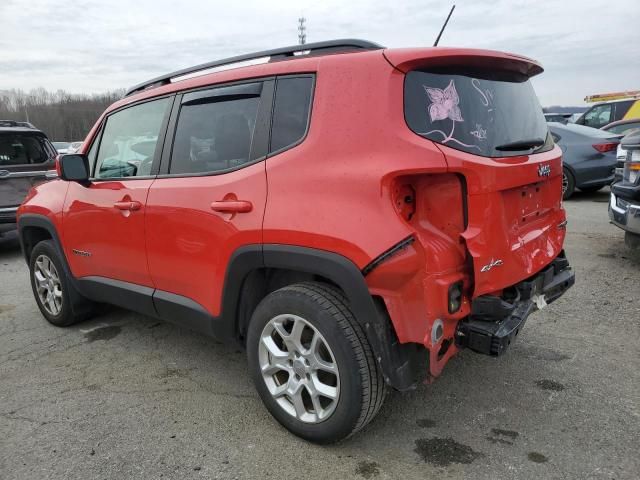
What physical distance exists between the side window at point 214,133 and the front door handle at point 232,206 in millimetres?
217

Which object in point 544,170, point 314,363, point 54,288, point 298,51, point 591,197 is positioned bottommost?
point 591,197

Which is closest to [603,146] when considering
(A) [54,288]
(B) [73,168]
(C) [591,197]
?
(C) [591,197]

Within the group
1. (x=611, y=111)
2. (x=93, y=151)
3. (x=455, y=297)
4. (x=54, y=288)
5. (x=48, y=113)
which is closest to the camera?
(x=455, y=297)

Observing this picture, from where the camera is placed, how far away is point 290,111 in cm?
265

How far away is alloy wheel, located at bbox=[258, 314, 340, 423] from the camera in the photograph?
2.51 metres

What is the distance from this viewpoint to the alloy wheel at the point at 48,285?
4375 millimetres

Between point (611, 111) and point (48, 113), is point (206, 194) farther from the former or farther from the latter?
point (48, 113)

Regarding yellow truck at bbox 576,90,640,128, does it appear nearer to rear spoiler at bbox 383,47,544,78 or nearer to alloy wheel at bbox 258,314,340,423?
rear spoiler at bbox 383,47,544,78

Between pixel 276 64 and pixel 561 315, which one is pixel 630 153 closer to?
pixel 561 315

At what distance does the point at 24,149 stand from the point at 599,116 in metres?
16.1

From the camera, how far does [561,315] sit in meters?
4.22

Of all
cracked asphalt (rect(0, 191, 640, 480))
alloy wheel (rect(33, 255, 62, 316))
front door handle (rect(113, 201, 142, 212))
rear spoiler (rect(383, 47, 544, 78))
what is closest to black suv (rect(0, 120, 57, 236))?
alloy wheel (rect(33, 255, 62, 316))

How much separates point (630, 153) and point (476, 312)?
12.5 ft

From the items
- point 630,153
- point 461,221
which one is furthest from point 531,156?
point 630,153
